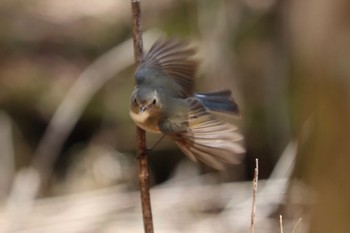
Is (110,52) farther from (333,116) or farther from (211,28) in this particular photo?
(333,116)

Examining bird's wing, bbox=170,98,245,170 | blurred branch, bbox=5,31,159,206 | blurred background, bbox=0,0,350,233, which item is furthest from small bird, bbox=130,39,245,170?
blurred branch, bbox=5,31,159,206

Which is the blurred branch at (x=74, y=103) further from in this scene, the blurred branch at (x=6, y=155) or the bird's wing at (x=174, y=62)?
the bird's wing at (x=174, y=62)

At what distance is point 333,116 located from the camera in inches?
69.4

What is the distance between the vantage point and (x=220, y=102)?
1294mm

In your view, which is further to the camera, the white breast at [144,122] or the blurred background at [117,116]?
the blurred background at [117,116]

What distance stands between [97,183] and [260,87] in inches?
28.2

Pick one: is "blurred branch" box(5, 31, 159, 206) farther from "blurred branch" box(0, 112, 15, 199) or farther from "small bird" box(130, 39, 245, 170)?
"small bird" box(130, 39, 245, 170)

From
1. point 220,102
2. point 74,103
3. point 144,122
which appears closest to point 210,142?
point 144,122

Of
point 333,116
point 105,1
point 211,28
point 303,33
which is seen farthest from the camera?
point 105,1

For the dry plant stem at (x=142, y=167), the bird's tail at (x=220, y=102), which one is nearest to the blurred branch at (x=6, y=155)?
the bird's tail at (x=220, y=102)

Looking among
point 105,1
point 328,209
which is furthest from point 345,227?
point 105,1

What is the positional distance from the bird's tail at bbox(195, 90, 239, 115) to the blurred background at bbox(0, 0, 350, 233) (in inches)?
45.8

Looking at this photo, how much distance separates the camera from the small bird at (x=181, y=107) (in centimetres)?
108

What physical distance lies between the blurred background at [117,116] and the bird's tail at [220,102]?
3.82 feet
